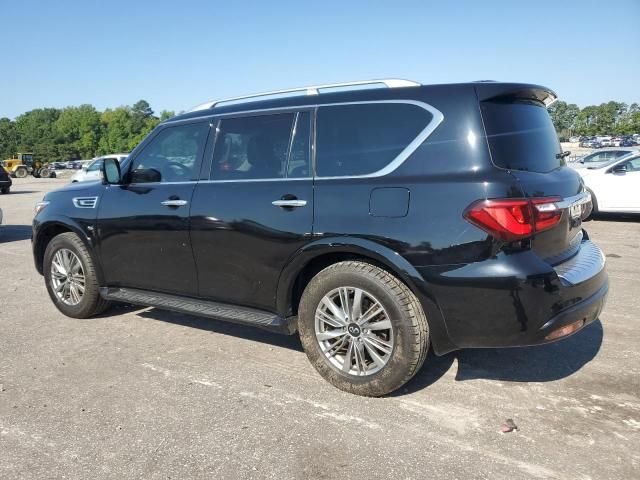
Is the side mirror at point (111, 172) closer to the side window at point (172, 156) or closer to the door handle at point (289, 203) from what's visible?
the side window at point (172, 156)

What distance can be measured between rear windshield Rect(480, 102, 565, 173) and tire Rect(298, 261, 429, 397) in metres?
0.96

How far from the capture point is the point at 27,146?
379 feet

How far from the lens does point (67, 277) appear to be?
498 cm

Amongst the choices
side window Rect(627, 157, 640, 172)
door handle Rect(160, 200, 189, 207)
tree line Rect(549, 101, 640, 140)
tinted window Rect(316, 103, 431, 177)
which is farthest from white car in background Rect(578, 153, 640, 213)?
tree line Rect(549, 101, 640, 140)

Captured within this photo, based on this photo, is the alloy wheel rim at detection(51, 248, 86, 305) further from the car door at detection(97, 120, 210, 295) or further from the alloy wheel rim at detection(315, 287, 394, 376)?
the alloy wheel rim at detection(315, 287, 394, 376)

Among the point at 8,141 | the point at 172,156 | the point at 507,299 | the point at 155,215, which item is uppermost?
the point at 8,141

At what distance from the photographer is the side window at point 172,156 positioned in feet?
13.5

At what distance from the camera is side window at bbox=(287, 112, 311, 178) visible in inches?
139

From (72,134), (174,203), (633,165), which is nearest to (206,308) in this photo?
(174,203)

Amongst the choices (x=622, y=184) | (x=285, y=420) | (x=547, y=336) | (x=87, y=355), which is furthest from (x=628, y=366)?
(x=622, y=184)

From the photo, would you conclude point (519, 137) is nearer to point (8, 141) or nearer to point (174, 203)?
point (174, 203)

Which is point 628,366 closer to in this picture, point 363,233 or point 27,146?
point 363,233

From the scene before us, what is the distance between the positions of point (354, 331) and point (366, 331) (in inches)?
3.4

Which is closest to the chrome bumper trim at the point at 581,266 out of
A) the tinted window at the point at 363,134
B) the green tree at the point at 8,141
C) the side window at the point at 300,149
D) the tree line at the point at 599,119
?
Result: the tinted window at the point at 363,134
